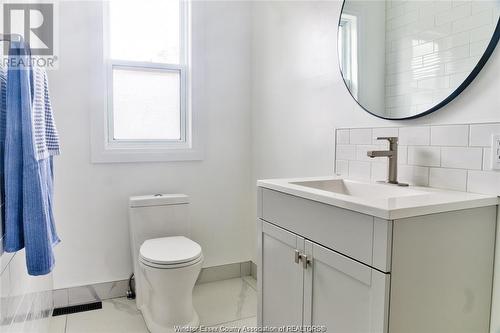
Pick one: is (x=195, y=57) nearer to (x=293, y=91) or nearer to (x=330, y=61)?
(x=293, y=91)

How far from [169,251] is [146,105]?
112cm

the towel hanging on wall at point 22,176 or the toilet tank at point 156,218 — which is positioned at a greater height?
the towel hanging on wall at point 22,176

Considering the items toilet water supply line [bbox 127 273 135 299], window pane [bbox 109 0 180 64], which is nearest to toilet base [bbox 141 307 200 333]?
toilet water supply line [bbox 127 273 135 299]

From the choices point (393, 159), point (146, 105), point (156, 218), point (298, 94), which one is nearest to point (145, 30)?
point (146, 105)

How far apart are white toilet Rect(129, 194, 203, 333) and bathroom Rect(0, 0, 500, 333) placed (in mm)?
15

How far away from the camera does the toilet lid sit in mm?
1949

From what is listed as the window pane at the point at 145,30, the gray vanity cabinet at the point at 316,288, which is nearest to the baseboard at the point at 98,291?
the gray vanity cabinet at the point at 316,288

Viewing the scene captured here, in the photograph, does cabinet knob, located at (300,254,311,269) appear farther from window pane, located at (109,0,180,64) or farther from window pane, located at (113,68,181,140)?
window pane, located at (109,0,180,64)

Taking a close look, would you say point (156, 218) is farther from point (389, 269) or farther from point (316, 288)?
point (389, 269)

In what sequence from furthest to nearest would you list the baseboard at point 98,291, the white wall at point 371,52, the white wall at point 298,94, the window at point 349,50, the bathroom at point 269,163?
the baseboard at point 98,291
the white wall at point 298,94
the window at point 349,50
the white wall at point 371,52
the bathroom at point 269,163

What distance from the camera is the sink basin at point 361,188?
4.49ft

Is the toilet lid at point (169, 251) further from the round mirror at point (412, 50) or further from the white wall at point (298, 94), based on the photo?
the round mirror at point (412, 50)

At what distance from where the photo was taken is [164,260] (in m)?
1.94

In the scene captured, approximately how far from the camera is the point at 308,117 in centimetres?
211
